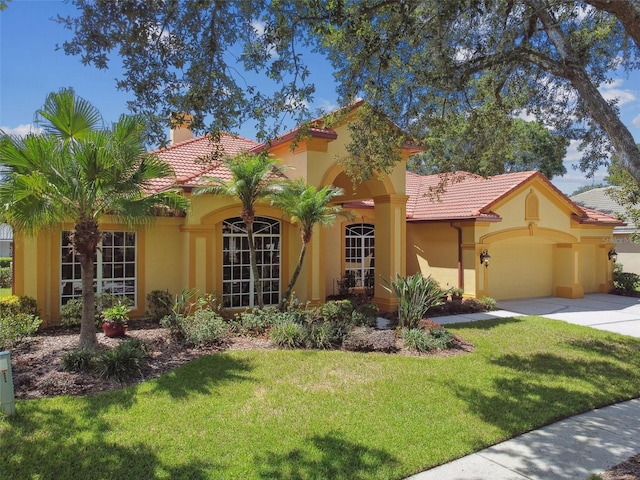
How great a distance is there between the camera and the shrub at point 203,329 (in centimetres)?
977

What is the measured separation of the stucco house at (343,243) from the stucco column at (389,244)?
0.03 m

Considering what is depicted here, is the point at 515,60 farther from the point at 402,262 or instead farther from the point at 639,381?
the point at 402,262

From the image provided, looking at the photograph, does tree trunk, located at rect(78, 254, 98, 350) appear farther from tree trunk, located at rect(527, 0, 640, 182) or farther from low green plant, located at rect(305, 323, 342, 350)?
tree trunk, located at rect(527, 0, 640, 182)

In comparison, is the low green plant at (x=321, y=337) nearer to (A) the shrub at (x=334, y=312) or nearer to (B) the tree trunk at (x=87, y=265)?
(A) the shrub at (x=334, y=312)

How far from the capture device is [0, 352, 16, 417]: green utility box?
6133 mm

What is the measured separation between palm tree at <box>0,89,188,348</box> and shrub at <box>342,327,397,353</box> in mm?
5103

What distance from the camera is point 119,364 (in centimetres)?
782

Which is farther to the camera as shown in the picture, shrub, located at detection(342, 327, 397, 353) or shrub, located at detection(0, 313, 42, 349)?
shrub, located at detection(342, 327, 397, 353)

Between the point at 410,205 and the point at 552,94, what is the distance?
10.5 metres

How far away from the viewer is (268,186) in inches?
469

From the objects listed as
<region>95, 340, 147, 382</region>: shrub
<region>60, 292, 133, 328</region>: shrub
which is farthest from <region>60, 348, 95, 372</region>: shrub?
<region>60, 292, 133, 328</region>: shrub

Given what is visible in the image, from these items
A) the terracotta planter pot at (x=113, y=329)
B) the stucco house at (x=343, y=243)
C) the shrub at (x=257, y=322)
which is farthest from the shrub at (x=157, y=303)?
the shrub at (x=257, y=322)

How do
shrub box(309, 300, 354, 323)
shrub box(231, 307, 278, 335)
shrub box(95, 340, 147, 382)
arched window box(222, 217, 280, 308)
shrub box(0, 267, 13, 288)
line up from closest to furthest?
shrub box(95, 340, 147, 382)
shrub box(231, 307, 278, 335)
shrub box(309, 300, 354, 323)
arched window box(222, 217, 280, 308)
shrub box(0, 267, 13, 288)

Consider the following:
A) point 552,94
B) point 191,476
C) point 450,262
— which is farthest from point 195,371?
point 450,262
